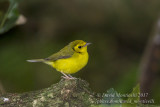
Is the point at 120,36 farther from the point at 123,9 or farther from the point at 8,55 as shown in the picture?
the point at 8,55

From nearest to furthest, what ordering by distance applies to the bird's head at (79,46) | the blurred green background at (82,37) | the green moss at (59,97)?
the green moss at (59,97) → the bird's head at (79,46) → the blurred green background at (82,37)

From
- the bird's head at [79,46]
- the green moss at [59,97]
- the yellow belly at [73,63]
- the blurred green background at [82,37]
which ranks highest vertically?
the blurred green background at [82,37]

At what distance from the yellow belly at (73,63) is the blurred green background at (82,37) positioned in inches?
101

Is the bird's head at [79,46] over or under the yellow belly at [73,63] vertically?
over

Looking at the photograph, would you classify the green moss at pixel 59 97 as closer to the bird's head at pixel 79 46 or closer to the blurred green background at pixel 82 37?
the bird's head at pixel 79 46

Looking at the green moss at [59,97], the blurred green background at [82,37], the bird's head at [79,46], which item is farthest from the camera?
the blurred green background at [82,37]

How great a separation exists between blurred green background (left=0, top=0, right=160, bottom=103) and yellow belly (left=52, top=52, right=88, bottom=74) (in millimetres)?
2565

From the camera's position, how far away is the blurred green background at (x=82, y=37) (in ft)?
23.9

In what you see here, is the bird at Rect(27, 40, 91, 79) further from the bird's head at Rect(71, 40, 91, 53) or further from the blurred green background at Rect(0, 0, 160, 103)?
the blurred green background at Rect(0, 0, 160, 103)

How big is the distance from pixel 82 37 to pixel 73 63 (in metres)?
3.04

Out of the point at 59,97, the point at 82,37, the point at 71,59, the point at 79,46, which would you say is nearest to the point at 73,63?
the point at 71,59

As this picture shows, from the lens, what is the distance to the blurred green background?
23.9 ft

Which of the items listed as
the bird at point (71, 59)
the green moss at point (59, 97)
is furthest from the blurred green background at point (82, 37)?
the green moss at point (59, 97)

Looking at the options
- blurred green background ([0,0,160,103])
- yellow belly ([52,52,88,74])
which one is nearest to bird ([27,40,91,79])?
yellow belly ([52,52,88,74])
